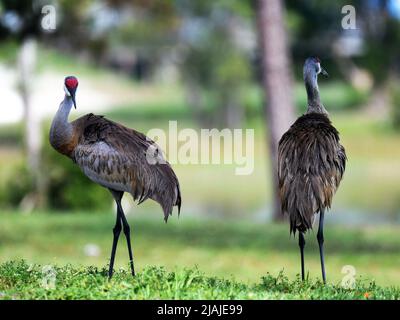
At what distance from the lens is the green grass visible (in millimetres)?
7465

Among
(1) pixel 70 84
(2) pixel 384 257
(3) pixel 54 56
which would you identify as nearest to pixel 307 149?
(1) pixel 70 84

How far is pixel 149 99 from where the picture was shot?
5472cm

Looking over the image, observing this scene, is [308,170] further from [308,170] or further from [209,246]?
[209,246]

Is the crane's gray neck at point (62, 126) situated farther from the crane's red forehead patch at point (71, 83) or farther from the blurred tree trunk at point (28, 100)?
the blurred tree trunk at point (28, 100)

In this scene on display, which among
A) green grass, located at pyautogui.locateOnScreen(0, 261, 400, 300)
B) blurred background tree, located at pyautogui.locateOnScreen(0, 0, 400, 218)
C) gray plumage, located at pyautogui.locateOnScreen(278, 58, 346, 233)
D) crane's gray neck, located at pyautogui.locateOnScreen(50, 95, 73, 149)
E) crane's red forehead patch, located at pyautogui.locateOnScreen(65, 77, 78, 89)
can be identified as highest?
blurred background tree, located at pyautogui.locateOnScreen(0, 0, 400, 218)

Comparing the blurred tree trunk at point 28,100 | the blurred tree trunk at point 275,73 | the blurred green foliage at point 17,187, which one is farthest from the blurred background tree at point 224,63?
the blurred tree trunk at point 275,73

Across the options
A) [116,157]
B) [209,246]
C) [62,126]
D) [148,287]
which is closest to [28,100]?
[209,246]

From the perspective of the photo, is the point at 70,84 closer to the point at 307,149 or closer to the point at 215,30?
the point at 307,149

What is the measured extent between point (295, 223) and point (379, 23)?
44.0 meters

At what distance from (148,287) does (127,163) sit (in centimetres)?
122

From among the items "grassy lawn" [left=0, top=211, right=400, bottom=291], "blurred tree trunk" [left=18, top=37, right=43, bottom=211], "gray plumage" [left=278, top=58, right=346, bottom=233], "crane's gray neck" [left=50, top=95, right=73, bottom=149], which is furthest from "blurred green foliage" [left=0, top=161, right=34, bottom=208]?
"gray plumage" [left=278, top=58, right=346, bottom=233]

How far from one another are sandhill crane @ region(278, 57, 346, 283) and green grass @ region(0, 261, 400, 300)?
1.47ft

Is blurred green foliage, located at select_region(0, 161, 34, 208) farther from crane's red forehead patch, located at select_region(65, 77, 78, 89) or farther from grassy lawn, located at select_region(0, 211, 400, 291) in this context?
crane's red forehead patch, located at select_region(65, 77, 78, 89)

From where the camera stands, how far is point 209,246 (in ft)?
49.6
